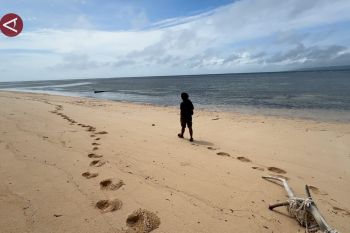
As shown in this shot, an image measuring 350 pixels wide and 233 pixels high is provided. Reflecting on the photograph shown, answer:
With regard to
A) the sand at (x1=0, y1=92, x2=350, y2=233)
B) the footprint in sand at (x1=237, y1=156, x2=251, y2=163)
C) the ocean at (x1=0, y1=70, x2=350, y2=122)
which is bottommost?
the ocean at (x1=0, y1=70, x2=350, y2=122)

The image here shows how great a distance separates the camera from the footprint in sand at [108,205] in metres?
4.03

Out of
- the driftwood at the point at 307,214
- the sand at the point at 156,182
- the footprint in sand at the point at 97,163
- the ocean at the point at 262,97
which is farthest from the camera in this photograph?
the ocean at the point at 262,97

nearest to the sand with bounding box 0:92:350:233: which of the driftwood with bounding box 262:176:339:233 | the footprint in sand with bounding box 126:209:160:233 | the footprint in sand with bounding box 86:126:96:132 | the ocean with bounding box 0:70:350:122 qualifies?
the footprint in sand with bounding box 126:209:160:233

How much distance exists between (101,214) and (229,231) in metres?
1.93

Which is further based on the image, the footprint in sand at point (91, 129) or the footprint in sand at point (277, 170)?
the footprint in sand at point (91, 129)

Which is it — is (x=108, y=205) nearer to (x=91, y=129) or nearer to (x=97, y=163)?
(x=97, y=163)

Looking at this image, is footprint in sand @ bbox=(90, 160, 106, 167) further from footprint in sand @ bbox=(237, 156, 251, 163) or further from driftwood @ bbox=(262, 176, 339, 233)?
driftwood @ bbox=(262, 176, 339, 233)

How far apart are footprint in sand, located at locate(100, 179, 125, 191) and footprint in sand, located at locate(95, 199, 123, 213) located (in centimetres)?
49

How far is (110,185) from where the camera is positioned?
4.86 m

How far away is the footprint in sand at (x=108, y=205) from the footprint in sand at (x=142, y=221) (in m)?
0.36

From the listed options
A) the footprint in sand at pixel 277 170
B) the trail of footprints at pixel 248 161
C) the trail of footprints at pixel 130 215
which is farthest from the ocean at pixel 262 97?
the trail of footprints at pixel 130 215

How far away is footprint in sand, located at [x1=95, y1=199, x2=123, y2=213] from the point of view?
4.03 metres

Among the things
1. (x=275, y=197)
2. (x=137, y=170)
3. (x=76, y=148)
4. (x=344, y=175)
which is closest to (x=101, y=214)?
(x=137, y=170)

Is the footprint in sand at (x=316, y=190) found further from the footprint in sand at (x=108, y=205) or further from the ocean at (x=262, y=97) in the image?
the ocean at (x=262, y=97)
